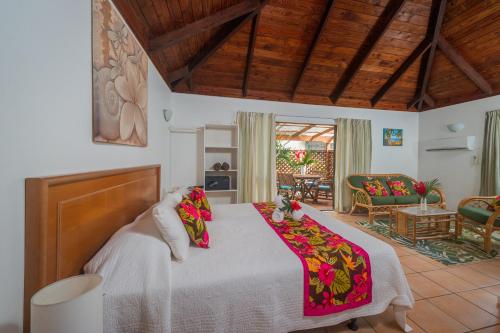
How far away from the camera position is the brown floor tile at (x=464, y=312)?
5.00 feet

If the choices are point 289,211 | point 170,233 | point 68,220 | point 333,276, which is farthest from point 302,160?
point 68,220

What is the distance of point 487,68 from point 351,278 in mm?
4726

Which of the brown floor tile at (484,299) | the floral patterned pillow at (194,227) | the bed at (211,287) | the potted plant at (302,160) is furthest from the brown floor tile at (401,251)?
the potted plant at (302,160)

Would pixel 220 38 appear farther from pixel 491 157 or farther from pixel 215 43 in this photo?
pixel 491 157

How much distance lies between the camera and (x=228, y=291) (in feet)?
3.62

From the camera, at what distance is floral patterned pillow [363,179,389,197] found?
4055mm

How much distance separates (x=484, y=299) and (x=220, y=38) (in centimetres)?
402

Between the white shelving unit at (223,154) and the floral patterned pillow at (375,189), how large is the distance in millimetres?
2572

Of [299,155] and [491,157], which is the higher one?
[299,155]

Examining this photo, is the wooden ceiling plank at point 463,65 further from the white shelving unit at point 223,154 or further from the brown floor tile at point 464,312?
the brown floor tile at point 464,312

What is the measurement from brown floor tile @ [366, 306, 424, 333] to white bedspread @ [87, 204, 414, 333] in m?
0.18

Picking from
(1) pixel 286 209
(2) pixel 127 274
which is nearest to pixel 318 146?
(1) pixel 286 209

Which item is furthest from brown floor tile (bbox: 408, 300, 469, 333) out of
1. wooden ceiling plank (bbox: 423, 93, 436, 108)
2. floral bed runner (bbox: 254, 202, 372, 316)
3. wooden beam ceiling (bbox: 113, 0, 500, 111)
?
wooden ceiling plank (bbox: 423, 93, 436, 108)

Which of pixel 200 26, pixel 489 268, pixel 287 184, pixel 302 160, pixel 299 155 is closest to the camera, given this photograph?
pixel 489 268
